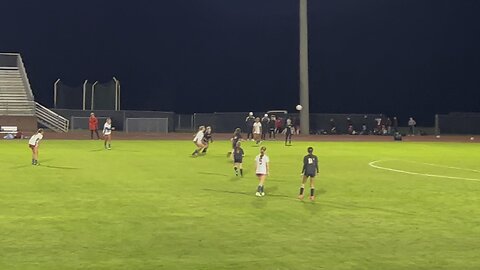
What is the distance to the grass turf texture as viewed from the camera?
1034cm

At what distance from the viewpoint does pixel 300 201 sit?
16953 millimetres

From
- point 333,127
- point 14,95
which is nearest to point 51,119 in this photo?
point 14,95

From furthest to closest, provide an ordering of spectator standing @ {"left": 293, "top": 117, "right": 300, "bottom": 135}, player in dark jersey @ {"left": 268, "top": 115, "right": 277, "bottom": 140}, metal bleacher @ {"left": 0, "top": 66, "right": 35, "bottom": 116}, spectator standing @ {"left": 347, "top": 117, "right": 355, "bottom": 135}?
spectator standing @ {"left": 347, "top": 117, "right": 355, "bottom": 135} < spectator standing @ {"left": 293, "top": 117, "right": 300, "bottom": 135} < player in dark jersey @ {"left": 268, "top": 115, "right": 277, "bottom": 140} < metal bleacher @ {"left": 0, "top": 66, "right": 35, "bottom": 116}

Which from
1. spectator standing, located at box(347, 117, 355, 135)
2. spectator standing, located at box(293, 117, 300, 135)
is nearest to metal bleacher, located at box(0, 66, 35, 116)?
spectator standing, located at box(293, 117, 300, 135)

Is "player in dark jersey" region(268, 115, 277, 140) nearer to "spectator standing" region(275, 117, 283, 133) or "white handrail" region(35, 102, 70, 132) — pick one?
"spectator standing" region(275, 117, 283, 133)

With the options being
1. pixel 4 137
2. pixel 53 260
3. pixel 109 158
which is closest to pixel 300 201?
pixel 53 260

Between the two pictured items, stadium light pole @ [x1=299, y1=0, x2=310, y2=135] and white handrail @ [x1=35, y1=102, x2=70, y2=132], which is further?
stadium light pole @ [x1=299, y1=0, x2=310, y2=135]

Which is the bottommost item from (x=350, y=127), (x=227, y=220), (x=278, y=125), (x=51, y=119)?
(x=227, y=220)

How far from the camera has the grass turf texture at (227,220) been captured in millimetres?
10336

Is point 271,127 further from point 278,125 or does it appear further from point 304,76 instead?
point 304,76

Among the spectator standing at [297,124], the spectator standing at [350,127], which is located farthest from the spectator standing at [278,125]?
the spectator standing at [350,127]

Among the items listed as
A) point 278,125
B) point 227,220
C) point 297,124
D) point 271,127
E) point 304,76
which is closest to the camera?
point 227,220

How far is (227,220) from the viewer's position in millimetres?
13844

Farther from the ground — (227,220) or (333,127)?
(333,127)
